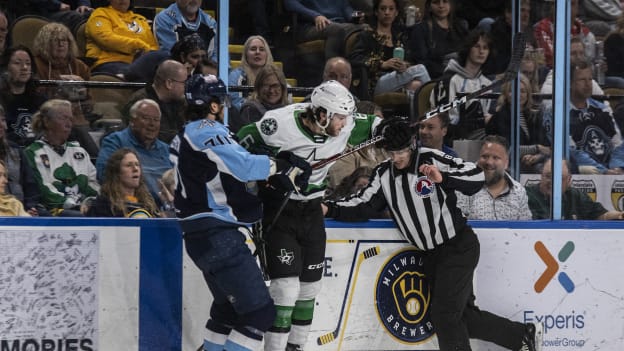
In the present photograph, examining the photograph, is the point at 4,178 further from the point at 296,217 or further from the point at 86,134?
the point at 296,217

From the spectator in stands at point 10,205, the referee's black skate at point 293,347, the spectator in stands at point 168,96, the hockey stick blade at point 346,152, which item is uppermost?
the spectator in stands at point 168,96

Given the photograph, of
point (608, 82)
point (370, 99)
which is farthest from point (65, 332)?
point (608, 82)

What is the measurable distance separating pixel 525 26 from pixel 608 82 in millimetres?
739

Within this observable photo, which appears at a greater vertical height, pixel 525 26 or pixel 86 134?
pixel 525 26

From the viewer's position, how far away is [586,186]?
14.5 feet

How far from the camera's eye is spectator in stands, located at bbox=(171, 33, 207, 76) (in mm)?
4371

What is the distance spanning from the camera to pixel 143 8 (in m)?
5.26

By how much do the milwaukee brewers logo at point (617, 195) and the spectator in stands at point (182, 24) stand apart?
192 cm

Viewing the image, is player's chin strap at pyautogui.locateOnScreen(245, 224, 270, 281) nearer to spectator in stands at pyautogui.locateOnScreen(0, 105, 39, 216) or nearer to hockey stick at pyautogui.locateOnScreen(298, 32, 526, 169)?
hockey stick at pyautogui.locateOnScreen(298, 32, 526, 169)

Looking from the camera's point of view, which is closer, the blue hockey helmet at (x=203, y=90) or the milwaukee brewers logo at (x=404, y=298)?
the blue hockey helmet at (x=203, y=90)

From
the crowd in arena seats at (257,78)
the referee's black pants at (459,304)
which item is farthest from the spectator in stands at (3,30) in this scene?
the referee's black pants at (459,304)

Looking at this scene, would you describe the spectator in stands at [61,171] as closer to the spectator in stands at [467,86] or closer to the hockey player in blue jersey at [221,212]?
the hockey player in blue jersey at [221,212]

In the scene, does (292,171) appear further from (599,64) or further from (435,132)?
(599,64)

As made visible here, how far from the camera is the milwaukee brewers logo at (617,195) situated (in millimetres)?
4457
